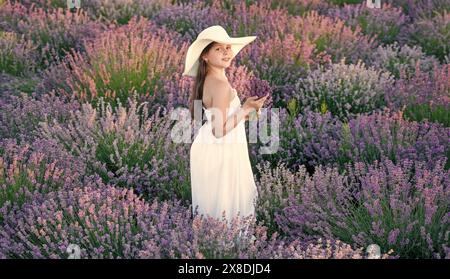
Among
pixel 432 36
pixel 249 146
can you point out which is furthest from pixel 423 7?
pixel 249 146

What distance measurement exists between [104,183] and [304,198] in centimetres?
150

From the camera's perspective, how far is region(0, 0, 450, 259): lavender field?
12.6ft

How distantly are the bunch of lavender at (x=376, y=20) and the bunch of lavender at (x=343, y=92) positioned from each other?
2179 mm

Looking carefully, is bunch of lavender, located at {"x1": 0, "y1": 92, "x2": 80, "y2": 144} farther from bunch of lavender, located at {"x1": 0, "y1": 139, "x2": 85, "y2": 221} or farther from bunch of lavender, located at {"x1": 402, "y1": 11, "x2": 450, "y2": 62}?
bunch of lavender, located at {"x1": 402, "y1": 11, "x2": 450, "y2": 62}

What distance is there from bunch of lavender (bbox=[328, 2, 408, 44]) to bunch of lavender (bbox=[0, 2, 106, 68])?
3041 millimetres

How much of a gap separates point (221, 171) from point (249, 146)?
1.41m

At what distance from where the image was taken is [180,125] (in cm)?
544

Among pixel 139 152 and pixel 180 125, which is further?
pixel 180 125

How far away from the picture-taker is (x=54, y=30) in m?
8.25

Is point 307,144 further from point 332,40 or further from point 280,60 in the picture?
point 332,40

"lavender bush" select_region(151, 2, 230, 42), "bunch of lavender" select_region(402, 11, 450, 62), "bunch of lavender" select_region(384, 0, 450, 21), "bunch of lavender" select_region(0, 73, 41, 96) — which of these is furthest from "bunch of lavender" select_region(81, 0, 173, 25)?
"bunch of lavender" select_region(384, 0, 450, 21)

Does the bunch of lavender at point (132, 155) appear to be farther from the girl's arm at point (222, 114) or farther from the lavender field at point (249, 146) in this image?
the girl's arm at point (222, 114)
